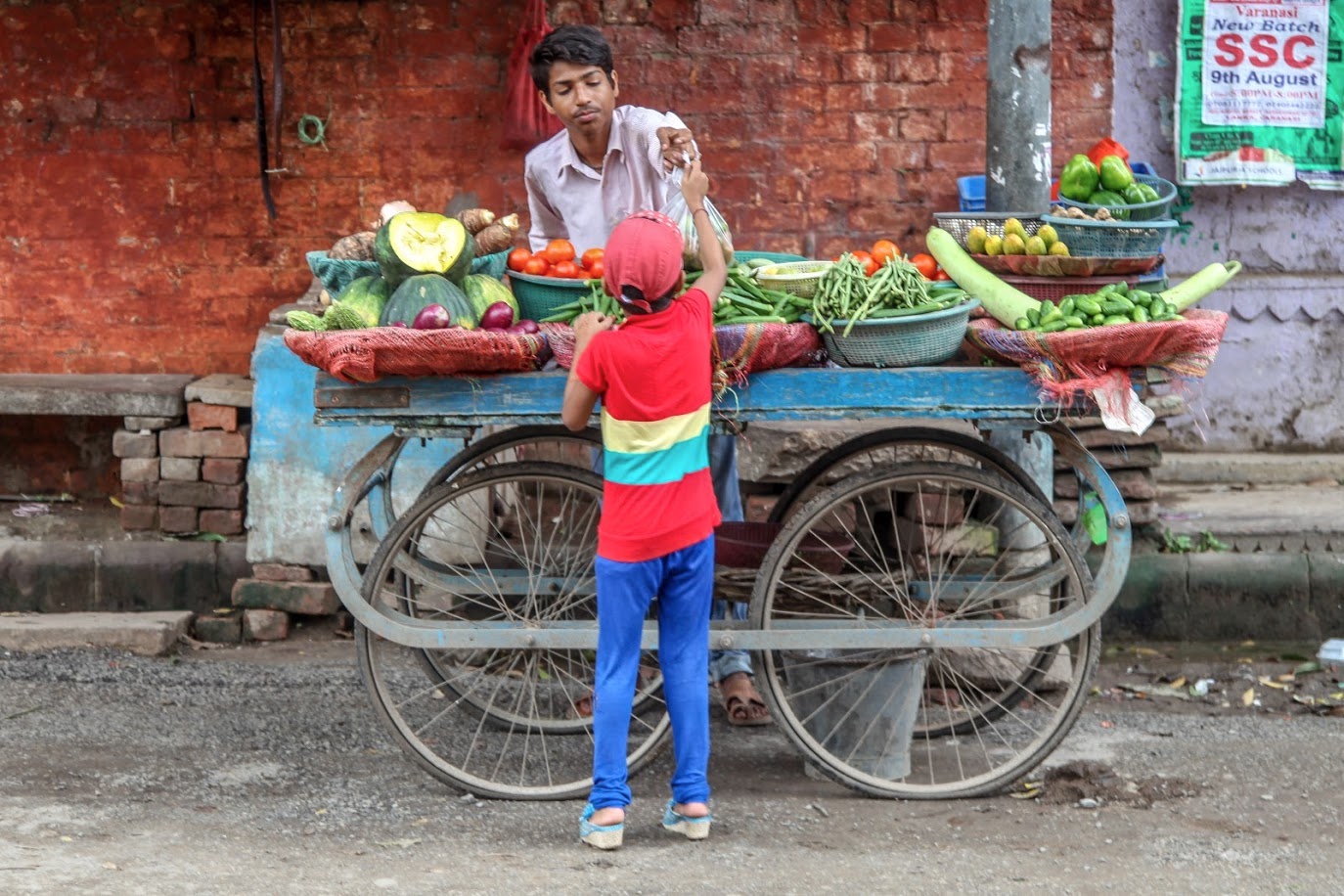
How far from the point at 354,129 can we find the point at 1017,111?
2624 mm

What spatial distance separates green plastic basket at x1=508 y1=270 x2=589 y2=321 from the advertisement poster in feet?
11.6

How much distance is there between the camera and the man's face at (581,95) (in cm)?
482

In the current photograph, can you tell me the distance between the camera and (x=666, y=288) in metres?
3.88

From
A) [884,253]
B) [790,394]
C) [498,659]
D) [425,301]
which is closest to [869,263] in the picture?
[884,253]

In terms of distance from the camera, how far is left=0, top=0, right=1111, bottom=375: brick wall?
6.11 m

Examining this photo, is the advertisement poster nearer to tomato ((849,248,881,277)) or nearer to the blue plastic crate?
the blue plastic crate

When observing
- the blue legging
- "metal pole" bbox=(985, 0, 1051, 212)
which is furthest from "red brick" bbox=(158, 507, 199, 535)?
"metal pole" bbox=(985, 0, 1051, 212)

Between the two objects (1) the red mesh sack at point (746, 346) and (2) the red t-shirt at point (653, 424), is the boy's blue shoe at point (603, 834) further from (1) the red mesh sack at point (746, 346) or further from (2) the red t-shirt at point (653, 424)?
(1) the red mesh sack at point (746, 346)

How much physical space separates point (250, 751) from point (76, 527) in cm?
200

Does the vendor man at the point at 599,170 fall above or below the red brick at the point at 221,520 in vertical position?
above

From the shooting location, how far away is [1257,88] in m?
6.84

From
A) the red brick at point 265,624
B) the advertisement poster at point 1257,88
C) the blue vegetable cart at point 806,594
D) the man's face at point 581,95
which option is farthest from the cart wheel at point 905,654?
the advertisement poster at point 1257,88

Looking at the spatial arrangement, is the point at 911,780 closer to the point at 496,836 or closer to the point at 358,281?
the point at 496,836

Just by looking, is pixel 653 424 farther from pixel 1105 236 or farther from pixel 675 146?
pixel 1105 236
